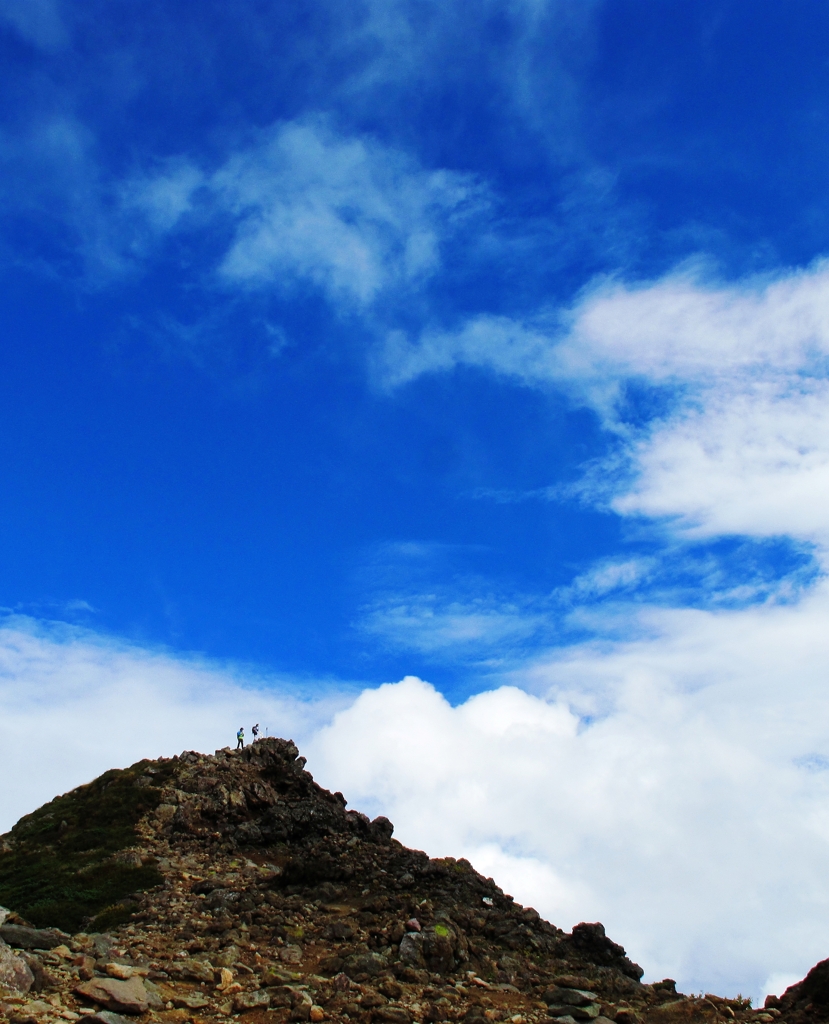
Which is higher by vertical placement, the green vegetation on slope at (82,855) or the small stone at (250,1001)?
the green vegetation on slope at (82,855)

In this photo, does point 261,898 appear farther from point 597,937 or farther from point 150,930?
point 597,937

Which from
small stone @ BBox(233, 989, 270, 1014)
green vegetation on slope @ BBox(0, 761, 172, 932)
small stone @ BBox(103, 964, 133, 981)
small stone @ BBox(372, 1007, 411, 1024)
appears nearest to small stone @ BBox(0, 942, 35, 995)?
small stone @ BBox(103, 964, 133, 981)

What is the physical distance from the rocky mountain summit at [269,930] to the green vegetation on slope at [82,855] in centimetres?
16

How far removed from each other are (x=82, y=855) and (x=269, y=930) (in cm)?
2217

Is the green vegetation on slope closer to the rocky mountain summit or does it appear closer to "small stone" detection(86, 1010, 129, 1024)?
the rocky mountain summit

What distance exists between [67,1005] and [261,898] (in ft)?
60.5

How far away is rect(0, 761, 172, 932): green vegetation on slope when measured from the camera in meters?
40.2

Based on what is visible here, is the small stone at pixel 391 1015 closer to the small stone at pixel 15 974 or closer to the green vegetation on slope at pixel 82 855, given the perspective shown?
the small stone at pixel 15 974

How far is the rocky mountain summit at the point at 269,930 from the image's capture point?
24.1 meters

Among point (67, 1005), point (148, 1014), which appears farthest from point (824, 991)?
point (67, 1005)

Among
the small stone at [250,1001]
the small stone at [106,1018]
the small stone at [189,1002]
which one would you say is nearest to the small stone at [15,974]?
the small stone at [106,1018]

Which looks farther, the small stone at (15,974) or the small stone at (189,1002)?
the small stone at (189,1002)

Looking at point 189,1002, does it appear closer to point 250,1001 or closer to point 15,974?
point 250,1001

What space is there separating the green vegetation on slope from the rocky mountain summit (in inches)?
6.3
